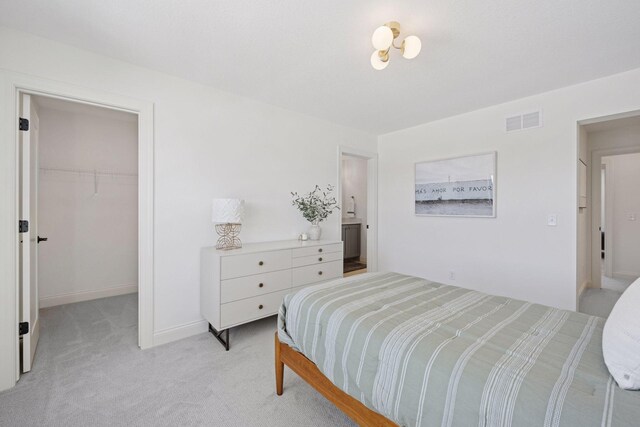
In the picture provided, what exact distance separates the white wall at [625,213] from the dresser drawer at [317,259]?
Answer: 17.0 ft

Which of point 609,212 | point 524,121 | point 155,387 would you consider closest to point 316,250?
point 155,387

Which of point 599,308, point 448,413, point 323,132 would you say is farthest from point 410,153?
point 448,413

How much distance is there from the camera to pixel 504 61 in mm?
2262

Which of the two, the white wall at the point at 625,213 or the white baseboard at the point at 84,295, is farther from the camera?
the white wall at the point at 625,213

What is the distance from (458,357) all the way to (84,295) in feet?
14.6

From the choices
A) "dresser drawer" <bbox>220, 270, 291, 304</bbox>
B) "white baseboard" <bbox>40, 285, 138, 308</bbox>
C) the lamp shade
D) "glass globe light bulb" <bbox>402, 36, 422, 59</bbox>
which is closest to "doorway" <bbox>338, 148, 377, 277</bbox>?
"dresser drawer" <bbox>220, 270, 291, 304</bbox>

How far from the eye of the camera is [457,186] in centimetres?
357

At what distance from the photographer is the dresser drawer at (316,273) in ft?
9.62

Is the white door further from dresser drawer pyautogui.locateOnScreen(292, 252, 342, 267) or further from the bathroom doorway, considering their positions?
the bathroom doorway

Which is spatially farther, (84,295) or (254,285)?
(84,295)

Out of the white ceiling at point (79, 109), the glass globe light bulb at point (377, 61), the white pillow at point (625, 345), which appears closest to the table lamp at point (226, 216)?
the glass globe light bulb at point (377, 61)

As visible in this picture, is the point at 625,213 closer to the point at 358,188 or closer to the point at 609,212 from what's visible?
the point at 609,212

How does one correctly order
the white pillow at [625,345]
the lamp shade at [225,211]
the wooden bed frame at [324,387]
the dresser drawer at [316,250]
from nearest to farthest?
the white pillow at [625,345]
the wooden bed frame at [324,387]
the lamp shade at [225,211]
the dresser drawer at [316,250]

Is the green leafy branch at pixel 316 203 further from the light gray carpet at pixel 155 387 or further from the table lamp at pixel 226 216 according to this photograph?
the light gray carpet at pixel 155 387
